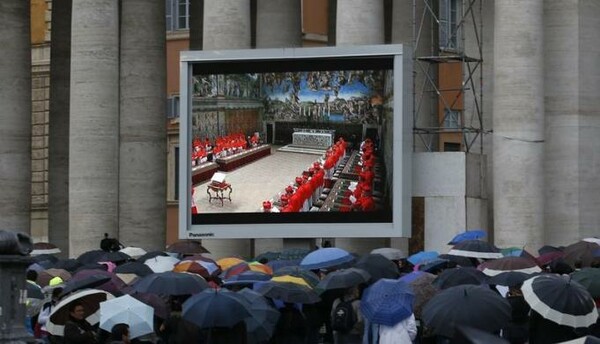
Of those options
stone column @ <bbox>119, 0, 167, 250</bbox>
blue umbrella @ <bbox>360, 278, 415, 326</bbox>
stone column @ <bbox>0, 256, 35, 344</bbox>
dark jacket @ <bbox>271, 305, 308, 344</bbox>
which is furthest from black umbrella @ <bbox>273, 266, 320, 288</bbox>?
stone column @ <bbox>119, 0, 167, 250</bbox>

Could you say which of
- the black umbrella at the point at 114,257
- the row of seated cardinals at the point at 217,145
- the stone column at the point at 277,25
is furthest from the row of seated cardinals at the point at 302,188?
the stone column at the point at 277,25

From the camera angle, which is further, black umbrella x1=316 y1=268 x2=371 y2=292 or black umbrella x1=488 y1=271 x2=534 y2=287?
black umbrella x1=488 y1=271 x2=534 y2=287

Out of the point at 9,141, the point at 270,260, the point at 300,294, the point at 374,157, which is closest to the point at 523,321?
the point at 300,294

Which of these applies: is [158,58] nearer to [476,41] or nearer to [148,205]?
[148,205]

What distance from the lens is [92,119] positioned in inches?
2350

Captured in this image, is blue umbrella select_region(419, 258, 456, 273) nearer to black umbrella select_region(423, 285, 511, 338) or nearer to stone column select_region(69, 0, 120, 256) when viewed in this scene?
black umbrella select_region(423, 285, 511, 338)

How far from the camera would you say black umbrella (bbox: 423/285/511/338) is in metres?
28.3

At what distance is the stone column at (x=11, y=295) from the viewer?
918 inches

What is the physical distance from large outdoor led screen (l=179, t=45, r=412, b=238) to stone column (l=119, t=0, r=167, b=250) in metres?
8.49

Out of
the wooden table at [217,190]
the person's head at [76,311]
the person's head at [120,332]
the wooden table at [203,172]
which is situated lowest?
the person's head at [120,332]

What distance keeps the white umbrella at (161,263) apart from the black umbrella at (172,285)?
7511mm

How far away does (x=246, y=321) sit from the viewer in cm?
3162

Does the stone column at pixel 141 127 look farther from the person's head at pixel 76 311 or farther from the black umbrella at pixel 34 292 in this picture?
the person's head at pixel 76 311

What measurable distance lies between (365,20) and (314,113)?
3903mm
